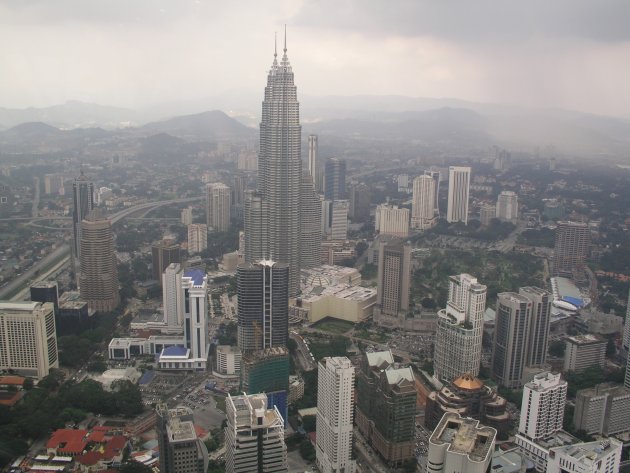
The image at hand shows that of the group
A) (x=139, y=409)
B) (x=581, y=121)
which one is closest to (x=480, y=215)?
(x=581, y=121)

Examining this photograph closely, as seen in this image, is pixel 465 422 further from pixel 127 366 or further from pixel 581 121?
pixel 581 121

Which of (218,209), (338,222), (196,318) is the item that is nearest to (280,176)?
(196,318)

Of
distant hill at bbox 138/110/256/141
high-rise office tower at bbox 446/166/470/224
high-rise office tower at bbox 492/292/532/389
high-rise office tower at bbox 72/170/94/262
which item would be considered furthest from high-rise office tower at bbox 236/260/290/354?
high-rise office tower at bbox 446/166/470/224

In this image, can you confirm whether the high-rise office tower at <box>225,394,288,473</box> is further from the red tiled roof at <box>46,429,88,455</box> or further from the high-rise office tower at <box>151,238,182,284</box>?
the high-rise office tower at <box>151,238,182,284</box>

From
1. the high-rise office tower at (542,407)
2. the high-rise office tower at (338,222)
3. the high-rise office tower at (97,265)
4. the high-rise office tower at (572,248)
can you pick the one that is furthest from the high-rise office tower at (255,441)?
the high-rise office tower at (338,222)

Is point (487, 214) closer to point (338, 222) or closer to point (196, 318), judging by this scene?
point (338, 222)
